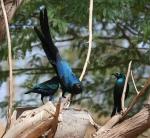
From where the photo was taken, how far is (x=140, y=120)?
2064 millimetres

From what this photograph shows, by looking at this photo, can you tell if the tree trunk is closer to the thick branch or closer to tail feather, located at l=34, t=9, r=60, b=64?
the thick branch

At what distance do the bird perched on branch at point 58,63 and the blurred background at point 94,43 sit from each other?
1.75 meters

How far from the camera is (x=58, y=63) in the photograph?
2.16m

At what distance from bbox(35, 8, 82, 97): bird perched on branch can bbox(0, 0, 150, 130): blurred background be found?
1.75 m

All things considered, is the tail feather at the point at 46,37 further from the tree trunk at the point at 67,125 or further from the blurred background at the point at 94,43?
the blurred background at the point at 94,43

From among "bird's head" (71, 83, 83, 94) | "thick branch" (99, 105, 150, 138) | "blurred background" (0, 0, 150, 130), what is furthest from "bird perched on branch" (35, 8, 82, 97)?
"blurred background" (0, 0, 150, 130)

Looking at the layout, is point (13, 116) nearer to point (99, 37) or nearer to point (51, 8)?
point (51, 8)

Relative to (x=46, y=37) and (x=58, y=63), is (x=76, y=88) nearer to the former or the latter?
(x=58, y=63)

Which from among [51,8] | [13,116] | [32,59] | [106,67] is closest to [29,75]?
[32,59]

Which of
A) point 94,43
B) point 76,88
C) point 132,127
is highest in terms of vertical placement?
point 76,88

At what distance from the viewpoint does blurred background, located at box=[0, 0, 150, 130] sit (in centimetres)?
401

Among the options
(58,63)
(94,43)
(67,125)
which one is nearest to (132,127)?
(67,125)

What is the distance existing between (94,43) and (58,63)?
2843mm

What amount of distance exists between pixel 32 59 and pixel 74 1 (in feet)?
3.93
